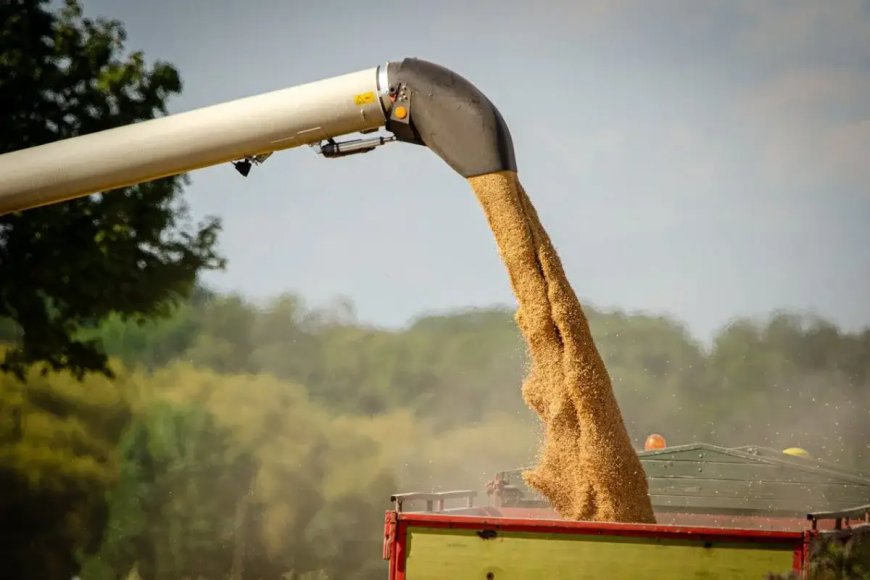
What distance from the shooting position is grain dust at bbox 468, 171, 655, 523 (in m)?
6.46

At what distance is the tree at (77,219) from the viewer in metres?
11.5

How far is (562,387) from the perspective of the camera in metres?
6.60

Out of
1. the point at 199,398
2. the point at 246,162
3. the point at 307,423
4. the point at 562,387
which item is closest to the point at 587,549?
the point at 562,387

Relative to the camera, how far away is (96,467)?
11.8 metres

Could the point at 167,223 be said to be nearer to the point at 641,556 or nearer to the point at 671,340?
the point at 671,340

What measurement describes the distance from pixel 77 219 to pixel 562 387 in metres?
6.84

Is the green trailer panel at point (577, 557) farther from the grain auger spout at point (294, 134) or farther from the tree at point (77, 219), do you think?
the tree at point (77, 219)

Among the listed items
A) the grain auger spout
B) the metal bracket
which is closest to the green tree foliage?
the grain auger spout

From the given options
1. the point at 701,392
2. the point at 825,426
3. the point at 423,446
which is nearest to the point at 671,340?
the point at 701,392

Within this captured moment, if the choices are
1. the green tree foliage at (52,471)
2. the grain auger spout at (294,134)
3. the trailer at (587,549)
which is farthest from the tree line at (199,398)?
the trailer at (587,549)

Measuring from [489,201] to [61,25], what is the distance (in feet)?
22.9

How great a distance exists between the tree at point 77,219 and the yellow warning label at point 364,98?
5354 millimetres

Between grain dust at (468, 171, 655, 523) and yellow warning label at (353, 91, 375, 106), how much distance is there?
2.81 ft

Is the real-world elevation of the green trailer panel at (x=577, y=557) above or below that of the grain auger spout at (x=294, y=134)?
below
